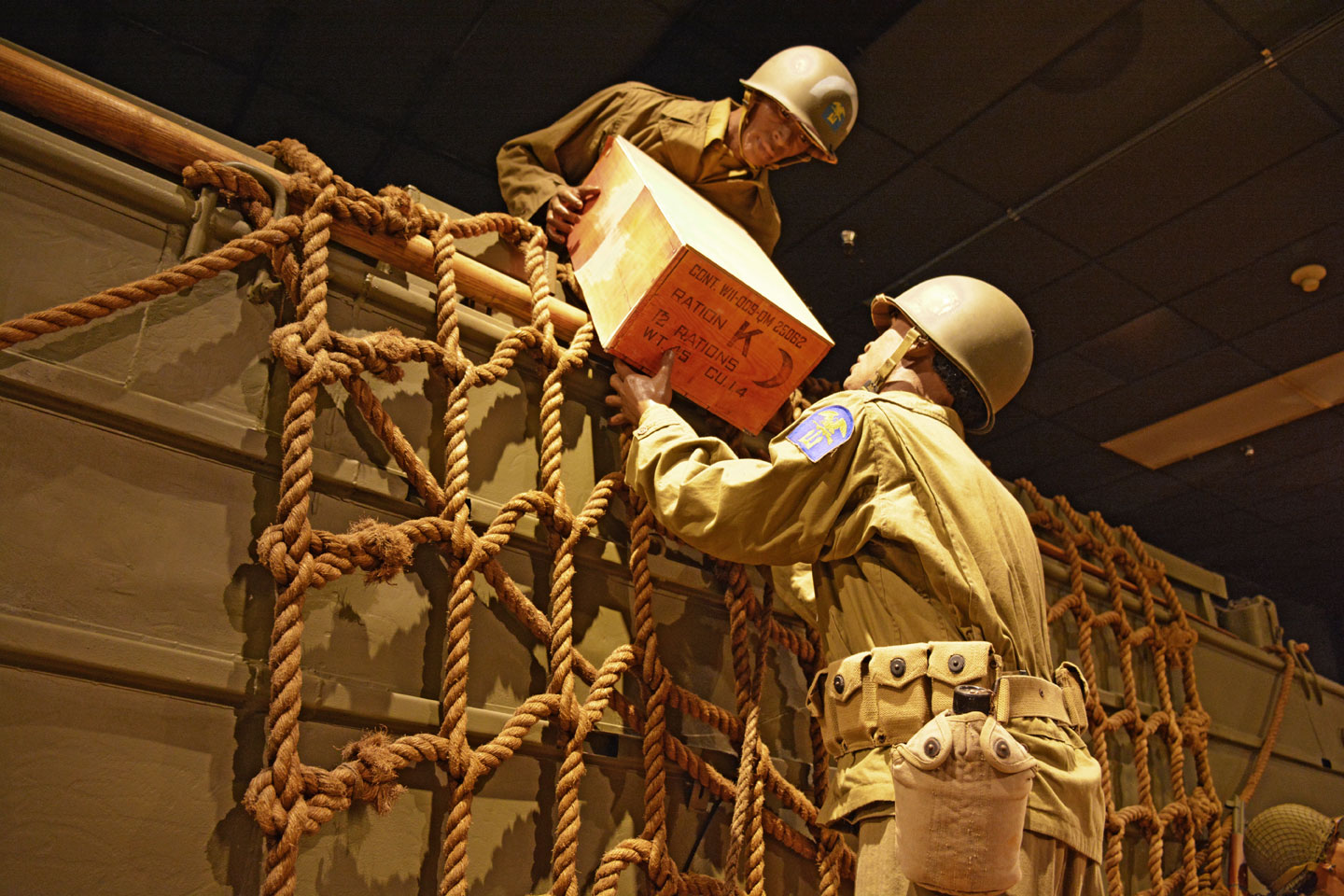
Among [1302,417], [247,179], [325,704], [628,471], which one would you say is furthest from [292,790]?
[1302,417]

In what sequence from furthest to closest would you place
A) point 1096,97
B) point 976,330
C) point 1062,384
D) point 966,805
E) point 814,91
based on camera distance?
point 1062,384
point 1096,97
point 814,91
point 976,330
point 966,805

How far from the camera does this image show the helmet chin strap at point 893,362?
191 centimetres

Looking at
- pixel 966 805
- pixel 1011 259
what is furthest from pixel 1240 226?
pixel 966 805

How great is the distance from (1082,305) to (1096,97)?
1212 millimetres

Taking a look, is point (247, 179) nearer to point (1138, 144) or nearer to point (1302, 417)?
point (1138, 144)

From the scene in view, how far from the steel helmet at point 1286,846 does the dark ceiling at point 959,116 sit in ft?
6.96

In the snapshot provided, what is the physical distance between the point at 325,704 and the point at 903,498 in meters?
0.94

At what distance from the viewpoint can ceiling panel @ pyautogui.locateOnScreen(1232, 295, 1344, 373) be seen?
404cm

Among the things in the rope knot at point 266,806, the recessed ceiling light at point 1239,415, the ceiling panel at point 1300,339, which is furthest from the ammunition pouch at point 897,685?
the recessed ceiling light at point 1239,415

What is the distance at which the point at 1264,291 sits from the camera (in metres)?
3.93

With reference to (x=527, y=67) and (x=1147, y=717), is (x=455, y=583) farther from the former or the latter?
(x=527, y=67)

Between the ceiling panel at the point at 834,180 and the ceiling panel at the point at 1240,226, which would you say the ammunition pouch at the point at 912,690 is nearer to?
the ceiling panel at the point at 834,180

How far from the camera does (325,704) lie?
Answer: 1327mm

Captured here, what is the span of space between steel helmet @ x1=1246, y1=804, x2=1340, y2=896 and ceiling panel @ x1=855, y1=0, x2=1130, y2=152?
243 centimetres
